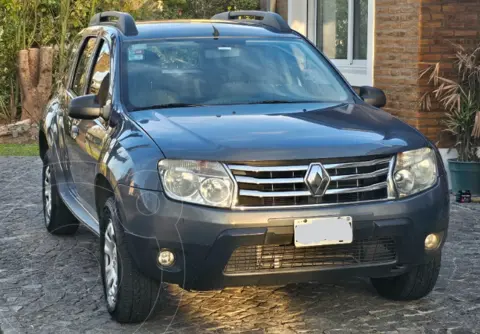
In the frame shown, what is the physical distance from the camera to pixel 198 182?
5305 mm

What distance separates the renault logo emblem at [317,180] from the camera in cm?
534

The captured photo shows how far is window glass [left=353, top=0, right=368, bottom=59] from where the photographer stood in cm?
1366

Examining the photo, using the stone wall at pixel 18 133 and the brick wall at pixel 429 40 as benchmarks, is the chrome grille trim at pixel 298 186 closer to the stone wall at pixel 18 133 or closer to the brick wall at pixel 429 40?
the brick wall at pixel 429 40

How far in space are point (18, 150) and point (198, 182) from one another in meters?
10.7

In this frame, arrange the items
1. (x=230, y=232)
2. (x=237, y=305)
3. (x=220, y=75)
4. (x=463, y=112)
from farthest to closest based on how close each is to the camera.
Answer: (x=463, y=112)
(x=220, y=75)
(x=237, y=305)
(x=230, y=232)

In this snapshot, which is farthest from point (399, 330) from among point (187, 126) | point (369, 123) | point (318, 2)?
point (318, 2)

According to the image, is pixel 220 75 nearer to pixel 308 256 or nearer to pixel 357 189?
pixel 357 189

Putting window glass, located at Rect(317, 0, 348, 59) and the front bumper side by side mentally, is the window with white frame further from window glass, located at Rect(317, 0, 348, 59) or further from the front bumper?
the front bumper

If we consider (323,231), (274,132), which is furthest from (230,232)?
(274,132)

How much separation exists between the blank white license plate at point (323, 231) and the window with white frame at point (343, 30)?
8.45 metres

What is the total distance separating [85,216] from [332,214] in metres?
2.34

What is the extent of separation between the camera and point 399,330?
5.61 meters

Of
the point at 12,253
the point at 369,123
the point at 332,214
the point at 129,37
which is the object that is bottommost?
the point at 12,253

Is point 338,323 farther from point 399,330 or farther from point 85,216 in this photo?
point 85,216
